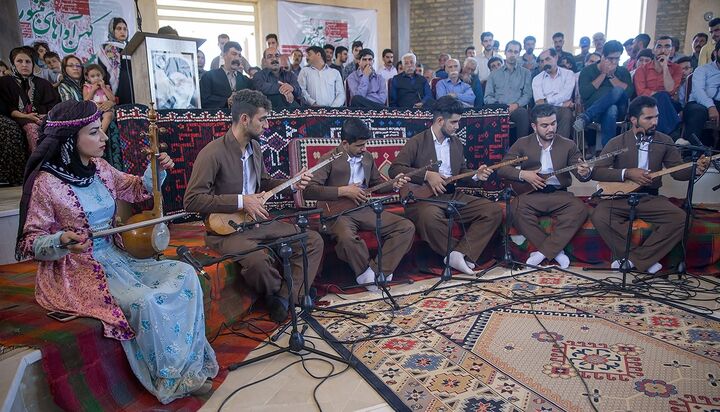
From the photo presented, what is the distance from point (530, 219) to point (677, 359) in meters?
2.13

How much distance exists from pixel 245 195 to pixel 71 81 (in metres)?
3.17

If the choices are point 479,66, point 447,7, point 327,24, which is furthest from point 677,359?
point 447,7

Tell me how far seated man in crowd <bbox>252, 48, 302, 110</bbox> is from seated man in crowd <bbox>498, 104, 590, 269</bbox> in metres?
2.73

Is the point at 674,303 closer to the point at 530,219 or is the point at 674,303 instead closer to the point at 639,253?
the point at 639,253

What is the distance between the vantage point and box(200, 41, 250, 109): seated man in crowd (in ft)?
19.1

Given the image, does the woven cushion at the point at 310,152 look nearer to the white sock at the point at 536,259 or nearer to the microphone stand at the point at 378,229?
the microphone stand at the point at 378,229

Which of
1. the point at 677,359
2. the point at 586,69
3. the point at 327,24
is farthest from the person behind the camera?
the point at 327,24

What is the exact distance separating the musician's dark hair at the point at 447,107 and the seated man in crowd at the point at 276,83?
180 cm

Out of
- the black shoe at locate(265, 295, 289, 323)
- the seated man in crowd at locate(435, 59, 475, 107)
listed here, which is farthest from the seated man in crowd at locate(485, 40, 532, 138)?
the black shoe at locate(265, 295, 289, 323)

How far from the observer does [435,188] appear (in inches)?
184

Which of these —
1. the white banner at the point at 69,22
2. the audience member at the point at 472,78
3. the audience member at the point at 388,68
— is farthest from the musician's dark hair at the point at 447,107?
the white banner at the point at 69,22

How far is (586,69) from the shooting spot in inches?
271

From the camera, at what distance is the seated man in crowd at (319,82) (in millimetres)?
6824

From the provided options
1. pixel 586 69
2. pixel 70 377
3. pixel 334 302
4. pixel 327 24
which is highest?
pixel 327 24
